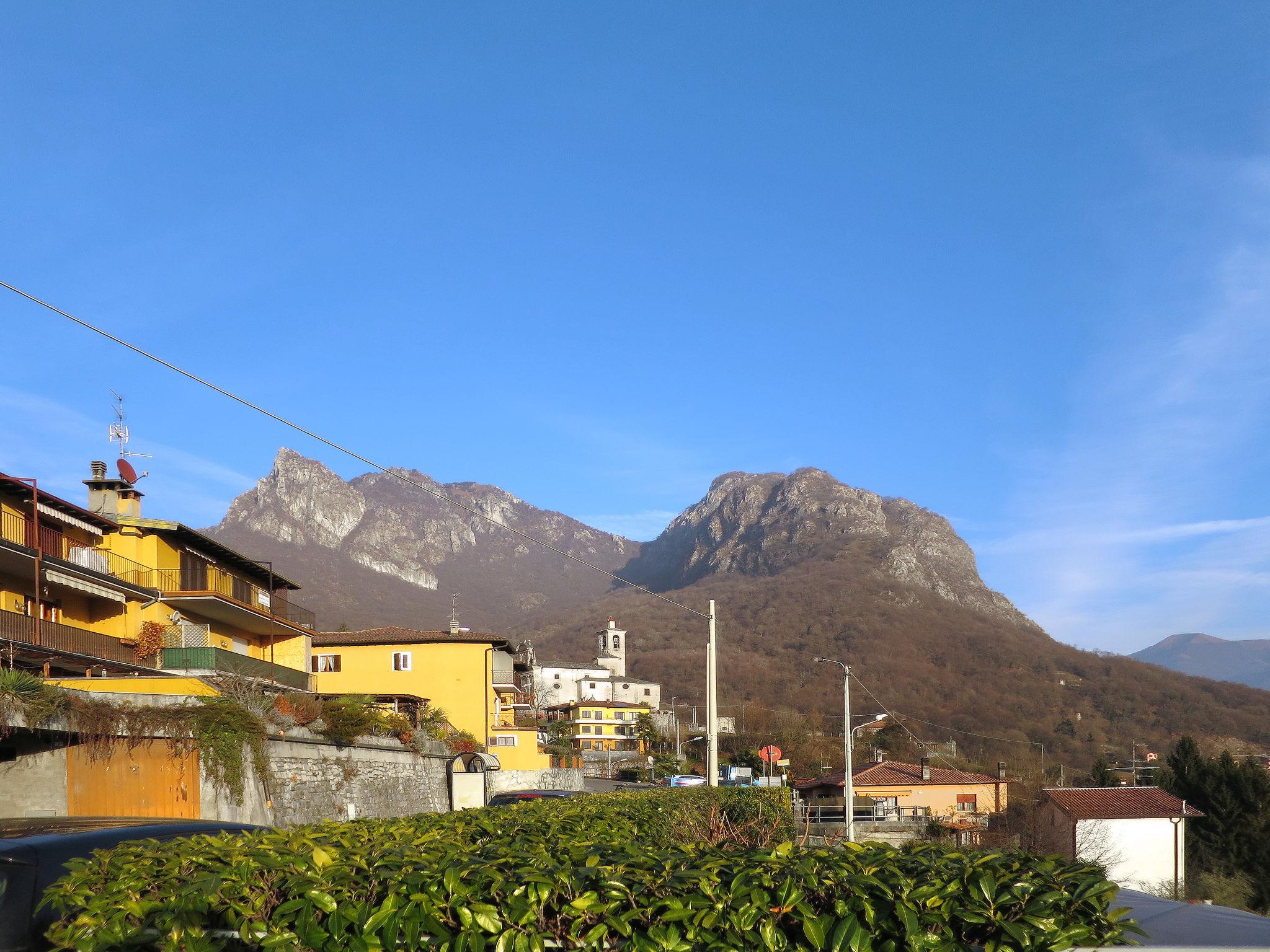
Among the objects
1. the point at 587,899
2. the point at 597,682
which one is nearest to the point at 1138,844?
the point at 587,899

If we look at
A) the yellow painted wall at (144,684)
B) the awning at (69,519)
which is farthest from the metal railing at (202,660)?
the yellow painted wall at (144,684)

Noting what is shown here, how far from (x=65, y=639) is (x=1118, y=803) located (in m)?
41.6

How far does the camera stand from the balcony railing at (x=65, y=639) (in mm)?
26203

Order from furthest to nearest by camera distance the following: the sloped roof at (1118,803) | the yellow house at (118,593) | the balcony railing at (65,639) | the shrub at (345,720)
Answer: the sloped roof at (1118,803) < the yellow house at (118,593) < the balcony railing at (65,639) < the shrub at (345,720)

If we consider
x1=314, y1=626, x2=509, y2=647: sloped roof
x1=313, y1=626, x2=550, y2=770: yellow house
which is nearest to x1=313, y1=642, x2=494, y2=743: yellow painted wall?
x1=313, y1=626, x2=550, y2=770: yellow house

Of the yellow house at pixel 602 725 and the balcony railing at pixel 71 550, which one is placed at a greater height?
the balcony railing at pixel 71 550

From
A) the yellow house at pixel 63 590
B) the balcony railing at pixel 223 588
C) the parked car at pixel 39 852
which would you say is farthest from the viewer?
the balcony railing at pixel 223 588

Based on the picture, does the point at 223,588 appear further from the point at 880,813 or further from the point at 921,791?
the point at 921,791

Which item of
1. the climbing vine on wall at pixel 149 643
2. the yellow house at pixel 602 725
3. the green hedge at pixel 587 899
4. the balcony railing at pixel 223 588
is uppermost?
the balcony railing at pixel 223 588

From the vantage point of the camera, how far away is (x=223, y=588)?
36.5 m

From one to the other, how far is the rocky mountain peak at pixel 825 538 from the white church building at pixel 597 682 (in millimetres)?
36955

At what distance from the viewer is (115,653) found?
31188mm

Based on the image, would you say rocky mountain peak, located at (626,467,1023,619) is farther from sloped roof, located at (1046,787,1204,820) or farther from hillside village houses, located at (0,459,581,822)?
hillside village houses, located at (0,459,581,822)

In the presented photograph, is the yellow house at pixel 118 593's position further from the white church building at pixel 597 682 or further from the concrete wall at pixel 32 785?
the white church building at pixel 597 682
